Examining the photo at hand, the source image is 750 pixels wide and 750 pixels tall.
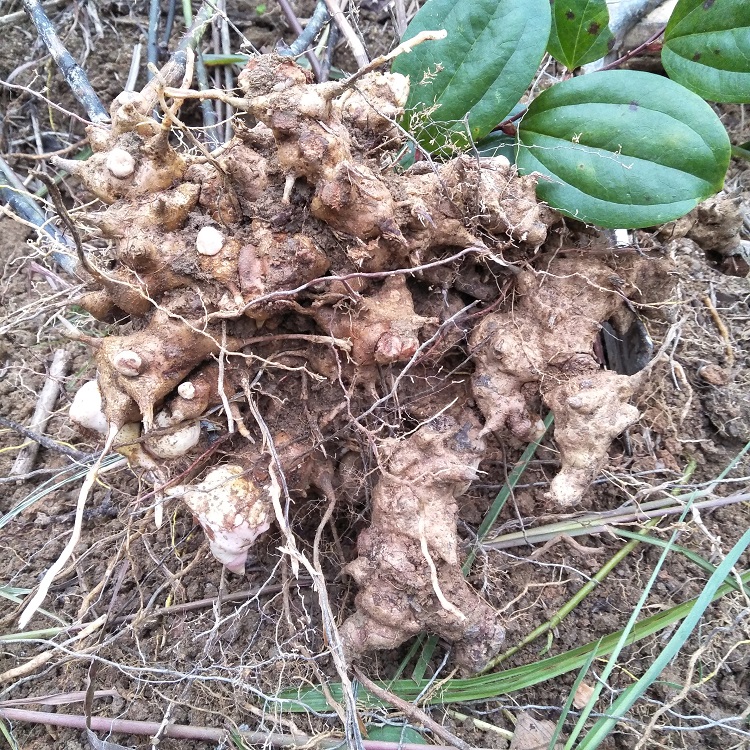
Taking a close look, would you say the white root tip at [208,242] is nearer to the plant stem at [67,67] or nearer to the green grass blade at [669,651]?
the plant stem at [67,67]

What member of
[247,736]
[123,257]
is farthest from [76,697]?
[123,257]

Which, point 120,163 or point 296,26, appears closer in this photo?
point 120,163

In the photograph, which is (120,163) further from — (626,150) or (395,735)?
(395,735)

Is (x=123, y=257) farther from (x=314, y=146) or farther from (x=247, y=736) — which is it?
(x=247, y=736)

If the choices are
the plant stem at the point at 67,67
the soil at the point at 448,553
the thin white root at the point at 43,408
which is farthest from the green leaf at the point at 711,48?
the thin white root at the point at 43,408

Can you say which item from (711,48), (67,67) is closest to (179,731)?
(67,67)

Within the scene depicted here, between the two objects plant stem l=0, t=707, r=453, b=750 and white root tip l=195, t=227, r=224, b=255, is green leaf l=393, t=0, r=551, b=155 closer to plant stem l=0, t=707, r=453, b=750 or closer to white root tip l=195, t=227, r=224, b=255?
white root tip l=195, t=227, r=224, b=255
